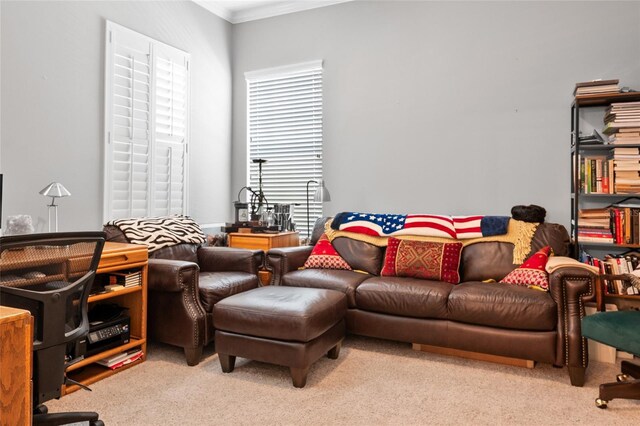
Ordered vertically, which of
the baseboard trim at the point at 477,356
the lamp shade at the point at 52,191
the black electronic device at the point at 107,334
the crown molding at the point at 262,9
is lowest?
the baseboard trim at the point at 477,356

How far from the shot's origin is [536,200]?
3.56 meters

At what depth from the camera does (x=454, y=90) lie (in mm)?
3850

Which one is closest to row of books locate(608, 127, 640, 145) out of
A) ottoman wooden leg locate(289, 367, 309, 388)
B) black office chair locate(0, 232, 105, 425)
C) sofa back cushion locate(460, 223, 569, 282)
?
sofa back cushion locate(460, 223, 569, 282)

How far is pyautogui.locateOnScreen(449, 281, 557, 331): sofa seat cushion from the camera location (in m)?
Answer: 2.55

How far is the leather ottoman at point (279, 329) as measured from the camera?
7.82 feet

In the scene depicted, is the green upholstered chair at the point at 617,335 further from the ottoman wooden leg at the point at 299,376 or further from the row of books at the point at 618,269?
the ottoman wooden leg at the point at 299,376

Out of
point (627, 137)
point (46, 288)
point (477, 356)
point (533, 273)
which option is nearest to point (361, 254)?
point (477, 356)

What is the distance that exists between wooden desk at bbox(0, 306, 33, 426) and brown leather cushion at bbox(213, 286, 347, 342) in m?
1.23

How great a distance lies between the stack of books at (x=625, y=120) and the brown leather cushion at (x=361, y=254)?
1945 millimetres

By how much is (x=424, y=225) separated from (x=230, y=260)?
1639 mm

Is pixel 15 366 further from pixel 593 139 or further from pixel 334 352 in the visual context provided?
pixel 593 139

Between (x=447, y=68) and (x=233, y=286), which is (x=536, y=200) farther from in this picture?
(x=233, y=286)

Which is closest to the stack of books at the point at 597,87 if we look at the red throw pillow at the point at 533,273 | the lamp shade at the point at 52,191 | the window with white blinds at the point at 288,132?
the red throw pillow at the point at 533,273

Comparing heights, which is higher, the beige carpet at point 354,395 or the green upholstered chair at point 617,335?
the green upholstered chair at point 617,335
